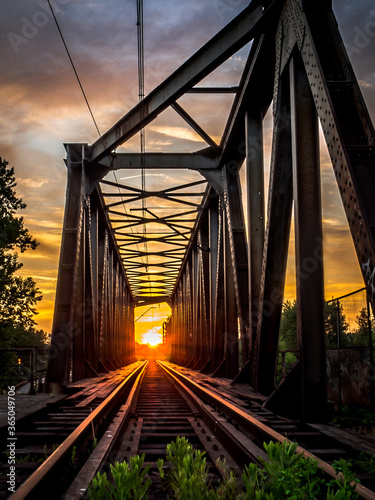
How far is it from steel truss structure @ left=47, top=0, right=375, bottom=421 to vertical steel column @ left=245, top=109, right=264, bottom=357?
0.02 metres

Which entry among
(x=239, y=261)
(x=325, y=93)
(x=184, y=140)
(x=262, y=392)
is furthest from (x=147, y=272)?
(x=325, y=93)

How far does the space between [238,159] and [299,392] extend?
8176mm

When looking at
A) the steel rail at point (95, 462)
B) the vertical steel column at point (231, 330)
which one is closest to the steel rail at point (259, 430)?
the steel rail at point (95, 462)

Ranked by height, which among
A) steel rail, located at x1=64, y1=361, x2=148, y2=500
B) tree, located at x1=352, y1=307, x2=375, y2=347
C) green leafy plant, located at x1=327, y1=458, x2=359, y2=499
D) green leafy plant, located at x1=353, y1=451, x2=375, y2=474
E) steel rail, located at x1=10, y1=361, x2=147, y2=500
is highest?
tree, located at x1=352, y1=307, x2=375, y2=347

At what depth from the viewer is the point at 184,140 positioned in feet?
44.6

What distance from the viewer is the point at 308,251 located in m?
5.71

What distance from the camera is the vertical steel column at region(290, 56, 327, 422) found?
5.51m

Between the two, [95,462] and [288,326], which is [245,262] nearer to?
[95,462]

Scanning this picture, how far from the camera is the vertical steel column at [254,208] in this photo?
8828 millimetres

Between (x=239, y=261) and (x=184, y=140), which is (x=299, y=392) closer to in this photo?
(x=239, y=261)

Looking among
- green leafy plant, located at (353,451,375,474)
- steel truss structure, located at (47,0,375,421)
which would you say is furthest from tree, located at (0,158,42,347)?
green leafy plant, located at (353,451,375,474)

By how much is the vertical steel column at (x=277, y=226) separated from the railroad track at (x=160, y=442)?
1.30 m

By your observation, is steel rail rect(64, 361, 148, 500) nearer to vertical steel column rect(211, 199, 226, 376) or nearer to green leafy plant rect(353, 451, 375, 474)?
green leafy plant rect(353, 451, 375, 474)

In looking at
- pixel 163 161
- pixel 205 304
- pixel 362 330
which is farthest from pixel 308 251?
pixel 205 304
